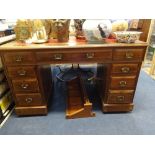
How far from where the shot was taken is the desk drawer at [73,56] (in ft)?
3.85

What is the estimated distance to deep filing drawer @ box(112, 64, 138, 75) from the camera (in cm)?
125

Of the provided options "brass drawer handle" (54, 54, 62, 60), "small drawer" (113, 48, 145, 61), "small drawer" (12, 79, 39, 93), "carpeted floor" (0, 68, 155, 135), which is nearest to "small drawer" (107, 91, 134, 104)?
"carpeted floor" (0, 68, 155, 135)

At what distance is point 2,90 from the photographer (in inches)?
56.0

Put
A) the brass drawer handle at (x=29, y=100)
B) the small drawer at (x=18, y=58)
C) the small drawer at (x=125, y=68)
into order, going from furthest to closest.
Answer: the brass drawer handle at (x=29, y=100), the small drawer at (x=125, y=68), the small drawer at (x=18, y=58)

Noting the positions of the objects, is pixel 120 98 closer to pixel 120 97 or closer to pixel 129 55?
pixel 120 97

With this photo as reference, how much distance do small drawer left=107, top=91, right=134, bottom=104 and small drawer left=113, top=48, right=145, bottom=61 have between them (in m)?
0.35

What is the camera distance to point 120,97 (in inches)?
55.3

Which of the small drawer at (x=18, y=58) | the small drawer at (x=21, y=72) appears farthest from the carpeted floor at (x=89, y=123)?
the small drawer at (x=18, y=58)

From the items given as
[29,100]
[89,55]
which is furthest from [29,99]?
[89,55]

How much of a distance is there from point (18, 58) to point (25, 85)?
10.2 inches

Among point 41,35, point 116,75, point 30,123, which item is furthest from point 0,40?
point 116,75

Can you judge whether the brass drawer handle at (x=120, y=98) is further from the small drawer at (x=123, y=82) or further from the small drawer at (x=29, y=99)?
the small drawer at (x=29, y=99)

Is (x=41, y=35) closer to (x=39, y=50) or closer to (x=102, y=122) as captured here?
(x=39, y=50)
